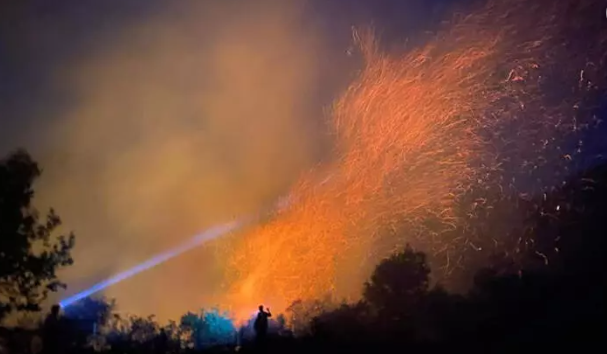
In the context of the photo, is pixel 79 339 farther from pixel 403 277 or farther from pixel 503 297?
pixel 503 297

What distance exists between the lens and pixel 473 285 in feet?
42.0

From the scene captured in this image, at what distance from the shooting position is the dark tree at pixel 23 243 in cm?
1368

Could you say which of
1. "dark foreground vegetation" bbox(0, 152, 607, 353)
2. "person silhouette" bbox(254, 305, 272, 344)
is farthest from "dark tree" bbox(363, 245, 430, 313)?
"person silhouette" bbox(254, 305, 272, 344)

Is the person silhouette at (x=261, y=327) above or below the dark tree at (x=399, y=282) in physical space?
below

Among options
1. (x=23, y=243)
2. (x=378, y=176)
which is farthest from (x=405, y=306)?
(x=23, y=243)

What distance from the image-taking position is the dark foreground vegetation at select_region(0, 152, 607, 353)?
11250 millimetres

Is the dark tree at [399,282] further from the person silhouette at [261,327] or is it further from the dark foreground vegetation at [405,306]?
the person silhouette at [261,327]

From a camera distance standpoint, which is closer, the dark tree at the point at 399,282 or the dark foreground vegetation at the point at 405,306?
the dark foreground vegetation at the point at 405,306

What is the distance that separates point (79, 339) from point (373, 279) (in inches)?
200

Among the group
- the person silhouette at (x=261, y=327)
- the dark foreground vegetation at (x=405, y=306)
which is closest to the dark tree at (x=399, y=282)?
the dark foreground vegetation at (x=405, y=306)

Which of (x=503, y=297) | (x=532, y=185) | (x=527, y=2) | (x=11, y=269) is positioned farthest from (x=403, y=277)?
(x=11, y=269)

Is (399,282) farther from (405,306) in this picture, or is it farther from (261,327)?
(261,327)

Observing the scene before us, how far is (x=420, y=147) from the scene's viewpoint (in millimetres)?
12383

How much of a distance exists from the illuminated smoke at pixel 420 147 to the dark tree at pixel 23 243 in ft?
12.2
